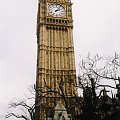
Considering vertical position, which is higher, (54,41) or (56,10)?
(56,10)

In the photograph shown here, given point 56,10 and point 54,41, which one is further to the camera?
point 56,10

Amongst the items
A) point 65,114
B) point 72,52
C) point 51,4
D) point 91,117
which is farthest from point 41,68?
point 91,117

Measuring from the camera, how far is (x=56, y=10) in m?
59.8

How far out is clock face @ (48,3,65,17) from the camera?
194 feet

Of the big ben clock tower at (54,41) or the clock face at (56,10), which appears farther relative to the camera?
the clock face at (56,10)

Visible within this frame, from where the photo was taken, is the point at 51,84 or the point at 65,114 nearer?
the point at 65,114

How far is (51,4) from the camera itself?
60.4 metres

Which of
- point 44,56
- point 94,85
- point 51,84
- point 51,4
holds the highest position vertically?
point 51,4

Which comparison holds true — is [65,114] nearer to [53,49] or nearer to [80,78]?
[80,78]

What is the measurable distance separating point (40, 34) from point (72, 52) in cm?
726

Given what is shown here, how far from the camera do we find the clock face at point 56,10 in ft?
194

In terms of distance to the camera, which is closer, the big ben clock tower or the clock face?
the big ben clock tower

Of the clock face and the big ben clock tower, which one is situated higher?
the clock face

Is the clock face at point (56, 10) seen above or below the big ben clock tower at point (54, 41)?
above
